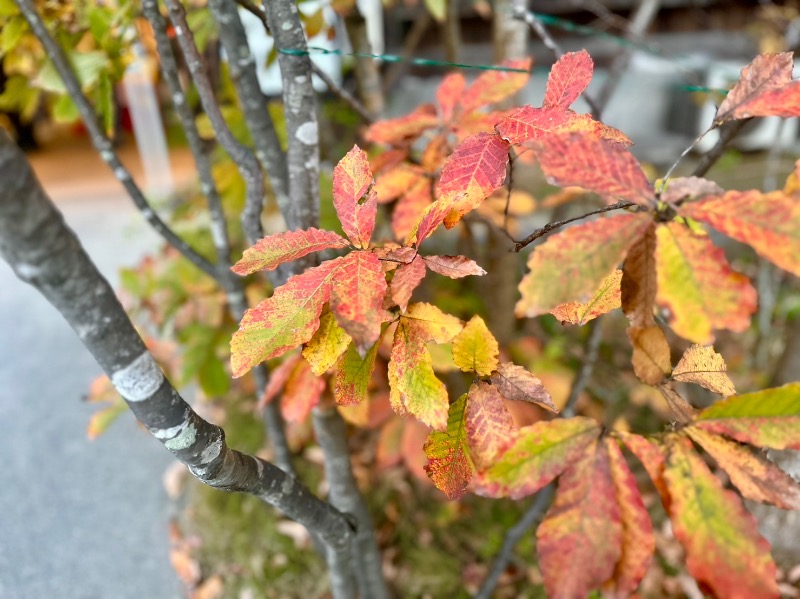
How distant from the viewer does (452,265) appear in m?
0.67

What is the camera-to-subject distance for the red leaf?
0.72 metres

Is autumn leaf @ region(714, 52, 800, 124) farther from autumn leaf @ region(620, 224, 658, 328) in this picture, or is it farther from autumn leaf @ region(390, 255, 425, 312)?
autumn leaf @ region(390, 255, 425, 312)

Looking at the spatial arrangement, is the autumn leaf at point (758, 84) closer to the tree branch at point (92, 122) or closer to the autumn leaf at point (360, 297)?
the autumn leaf at point (360, 297)

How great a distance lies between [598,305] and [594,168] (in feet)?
0.79

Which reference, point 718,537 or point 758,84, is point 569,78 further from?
point 718,537

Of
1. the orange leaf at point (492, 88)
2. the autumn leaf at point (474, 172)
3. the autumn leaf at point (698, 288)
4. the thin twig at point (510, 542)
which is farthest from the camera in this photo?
the thin twig at point (510, 542)

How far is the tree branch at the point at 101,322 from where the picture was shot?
509 millimetres

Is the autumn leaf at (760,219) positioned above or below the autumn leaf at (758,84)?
below

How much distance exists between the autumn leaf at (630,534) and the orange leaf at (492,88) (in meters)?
0.67

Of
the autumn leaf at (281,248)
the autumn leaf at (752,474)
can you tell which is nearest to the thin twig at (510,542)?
the autumn leaf at (752,474)

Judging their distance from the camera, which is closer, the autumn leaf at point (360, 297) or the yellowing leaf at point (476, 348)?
the autumn leaf at point (360, 297)

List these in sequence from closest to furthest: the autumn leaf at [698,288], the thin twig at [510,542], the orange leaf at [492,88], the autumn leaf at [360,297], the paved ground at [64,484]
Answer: the autumn leaf at [698,288] → the autumn leaf at [360,297] → the orange leaf at [492,88] → the thin twig at [510,542] → the paved ground at [64,484]

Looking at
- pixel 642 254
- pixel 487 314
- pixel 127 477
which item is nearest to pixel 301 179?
pixel 642 254

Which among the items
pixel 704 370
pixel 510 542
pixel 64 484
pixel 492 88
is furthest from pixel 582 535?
pixel 64 484
